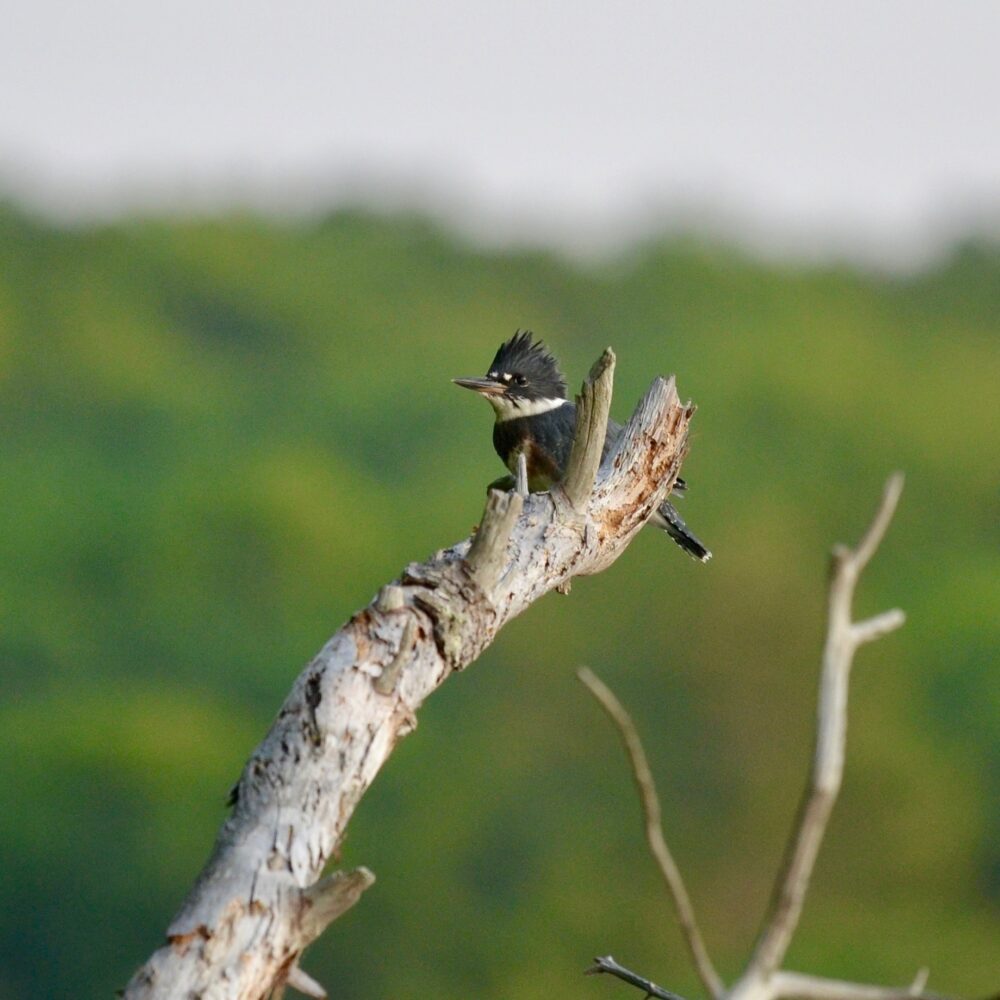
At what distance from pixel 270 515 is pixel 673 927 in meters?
8.79

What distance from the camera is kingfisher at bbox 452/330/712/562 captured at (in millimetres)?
6148

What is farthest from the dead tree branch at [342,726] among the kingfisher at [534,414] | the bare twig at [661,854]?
the kingfisher at [534,414]

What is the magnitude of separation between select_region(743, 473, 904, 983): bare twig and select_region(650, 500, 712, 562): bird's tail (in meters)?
3.25

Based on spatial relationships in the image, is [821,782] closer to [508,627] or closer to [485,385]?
[485,385]

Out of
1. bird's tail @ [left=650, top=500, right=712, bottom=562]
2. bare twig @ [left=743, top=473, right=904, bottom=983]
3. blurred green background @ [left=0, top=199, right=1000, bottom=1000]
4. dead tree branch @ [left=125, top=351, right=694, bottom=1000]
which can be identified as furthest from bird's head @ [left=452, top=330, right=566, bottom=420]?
blurred green background @ [left=0, top=199, right=1000, bottom=1000]

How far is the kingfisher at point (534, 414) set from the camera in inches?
242

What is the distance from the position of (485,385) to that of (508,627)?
1608cm

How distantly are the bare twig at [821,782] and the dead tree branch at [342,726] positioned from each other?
2.30ft

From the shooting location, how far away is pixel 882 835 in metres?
→ 22.5

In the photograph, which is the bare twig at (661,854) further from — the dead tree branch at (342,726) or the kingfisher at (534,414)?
the kingfisher at (534,414)

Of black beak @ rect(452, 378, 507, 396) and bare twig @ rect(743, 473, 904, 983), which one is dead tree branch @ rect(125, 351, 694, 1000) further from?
black beak @ rect(452, 378, 507, 396)

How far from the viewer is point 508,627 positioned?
22.3 metres

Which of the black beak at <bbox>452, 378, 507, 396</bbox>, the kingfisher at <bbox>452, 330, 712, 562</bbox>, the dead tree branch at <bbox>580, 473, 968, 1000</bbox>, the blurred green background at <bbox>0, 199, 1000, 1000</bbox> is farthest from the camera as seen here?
the blurred green background at <bbox>0, 199, 1000, 1000</bbox>

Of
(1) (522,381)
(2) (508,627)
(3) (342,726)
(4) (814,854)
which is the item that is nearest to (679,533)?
(1) (522,381)
